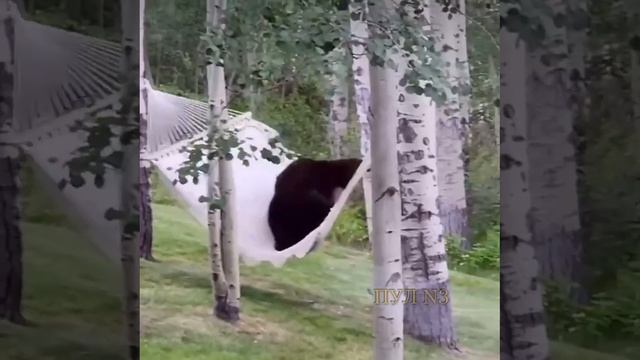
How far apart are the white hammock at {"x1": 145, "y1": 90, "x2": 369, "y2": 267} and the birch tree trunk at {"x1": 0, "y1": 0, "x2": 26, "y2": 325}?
0.65ft

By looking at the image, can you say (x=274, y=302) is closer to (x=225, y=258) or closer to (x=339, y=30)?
(x=225, y=258)

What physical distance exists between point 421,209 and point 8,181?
1.98 ft

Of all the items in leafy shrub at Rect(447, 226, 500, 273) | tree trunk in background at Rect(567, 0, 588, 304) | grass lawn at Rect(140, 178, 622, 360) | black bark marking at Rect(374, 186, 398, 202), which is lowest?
grass lawn at Rect(140, 178, 622, 360)

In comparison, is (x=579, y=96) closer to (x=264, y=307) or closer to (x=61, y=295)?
(x=264, y=307)

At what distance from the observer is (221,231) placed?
3.65 ft

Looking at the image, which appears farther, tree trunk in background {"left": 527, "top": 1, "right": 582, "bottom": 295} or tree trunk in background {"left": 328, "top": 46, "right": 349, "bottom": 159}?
tree trunk in background {"left": 328, "top": 46, "right": 349, "bottom": 159}

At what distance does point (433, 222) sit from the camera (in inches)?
43.1

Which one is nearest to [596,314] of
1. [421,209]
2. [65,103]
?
[421,209]

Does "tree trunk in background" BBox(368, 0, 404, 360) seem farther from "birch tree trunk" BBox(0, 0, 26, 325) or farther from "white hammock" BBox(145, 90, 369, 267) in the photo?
"birch tree trunk" BBox(0, 0, 26, 325)

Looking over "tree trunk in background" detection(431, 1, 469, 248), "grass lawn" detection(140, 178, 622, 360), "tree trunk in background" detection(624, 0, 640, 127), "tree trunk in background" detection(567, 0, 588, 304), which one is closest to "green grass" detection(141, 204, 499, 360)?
"grass lawn" detection(140, 178, 622, 360)

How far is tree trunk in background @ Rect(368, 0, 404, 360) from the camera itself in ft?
3.56

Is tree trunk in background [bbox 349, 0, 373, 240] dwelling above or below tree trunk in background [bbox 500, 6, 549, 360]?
above

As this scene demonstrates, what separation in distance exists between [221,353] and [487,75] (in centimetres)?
57

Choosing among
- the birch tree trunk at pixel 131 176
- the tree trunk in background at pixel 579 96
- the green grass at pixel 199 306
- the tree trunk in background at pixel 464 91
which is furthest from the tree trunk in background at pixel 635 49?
the birch tree trunk at pixel 131 176
